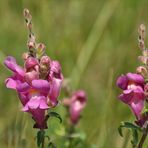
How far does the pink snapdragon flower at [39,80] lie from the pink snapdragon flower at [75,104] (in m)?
0.84

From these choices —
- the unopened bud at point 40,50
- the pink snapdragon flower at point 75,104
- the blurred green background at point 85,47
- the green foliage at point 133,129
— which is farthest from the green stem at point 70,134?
the unopened bud at point 40,50

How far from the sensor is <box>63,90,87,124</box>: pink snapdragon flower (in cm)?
239

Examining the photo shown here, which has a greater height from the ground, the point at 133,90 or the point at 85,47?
the point at 85,47

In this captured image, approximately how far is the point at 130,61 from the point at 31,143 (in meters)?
1.15

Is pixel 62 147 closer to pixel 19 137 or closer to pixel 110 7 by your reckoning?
pixel 19 137

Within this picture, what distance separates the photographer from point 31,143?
2.25 meters

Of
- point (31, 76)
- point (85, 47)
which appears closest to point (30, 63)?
point (31, 76)

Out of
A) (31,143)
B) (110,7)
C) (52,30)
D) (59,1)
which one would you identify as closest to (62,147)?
(31,143)

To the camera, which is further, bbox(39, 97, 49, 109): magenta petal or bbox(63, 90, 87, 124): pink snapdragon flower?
bbox(63, 90, 87, 124): pink snapdragon flower

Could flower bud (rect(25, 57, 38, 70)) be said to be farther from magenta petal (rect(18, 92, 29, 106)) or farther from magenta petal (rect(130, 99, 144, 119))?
magenta petal (rect(130, 99, 144, 119))

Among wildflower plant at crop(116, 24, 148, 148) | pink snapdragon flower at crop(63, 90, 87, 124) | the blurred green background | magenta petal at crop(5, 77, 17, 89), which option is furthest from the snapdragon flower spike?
the blurred green background

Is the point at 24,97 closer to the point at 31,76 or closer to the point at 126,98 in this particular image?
the point at 31,76

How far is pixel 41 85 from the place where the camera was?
1.47 m

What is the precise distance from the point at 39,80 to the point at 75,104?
951 mm
